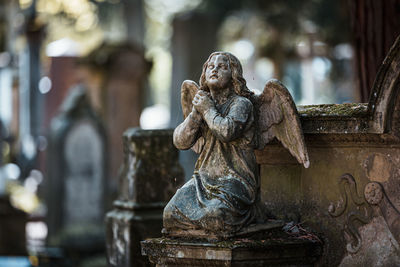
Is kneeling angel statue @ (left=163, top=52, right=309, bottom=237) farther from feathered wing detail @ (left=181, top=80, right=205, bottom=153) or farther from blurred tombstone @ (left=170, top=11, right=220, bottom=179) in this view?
blurred tombstone @ (left=170, top=11, right=220, bottom=179)

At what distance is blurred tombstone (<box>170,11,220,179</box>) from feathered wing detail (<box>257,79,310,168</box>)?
39.3 feet

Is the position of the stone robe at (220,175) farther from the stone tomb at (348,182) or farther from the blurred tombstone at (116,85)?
the blurred tombstone at (116,85)

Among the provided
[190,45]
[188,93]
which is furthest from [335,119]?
[190,45]

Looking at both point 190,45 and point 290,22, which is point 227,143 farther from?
point 290,22

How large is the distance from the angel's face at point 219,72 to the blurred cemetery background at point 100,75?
14.9 inches

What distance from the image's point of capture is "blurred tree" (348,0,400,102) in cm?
899

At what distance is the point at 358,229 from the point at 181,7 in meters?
26.0

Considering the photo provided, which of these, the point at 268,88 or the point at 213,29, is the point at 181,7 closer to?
the point at 213,29

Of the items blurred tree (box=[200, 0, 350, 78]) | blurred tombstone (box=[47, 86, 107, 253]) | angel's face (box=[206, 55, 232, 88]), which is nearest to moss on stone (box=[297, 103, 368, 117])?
angel's face (box=[206, 55, 232, 88])

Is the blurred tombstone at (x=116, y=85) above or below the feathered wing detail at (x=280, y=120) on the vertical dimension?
above

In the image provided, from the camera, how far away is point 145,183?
7781 mm

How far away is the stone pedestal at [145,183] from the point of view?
Result: 767 centimetres

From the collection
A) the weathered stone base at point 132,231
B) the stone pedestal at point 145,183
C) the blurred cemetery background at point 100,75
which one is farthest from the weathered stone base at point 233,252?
the stone pedestal at point 145,183

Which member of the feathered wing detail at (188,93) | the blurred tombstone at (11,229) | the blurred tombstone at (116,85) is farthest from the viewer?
the blurred tombstone at (11,229)
